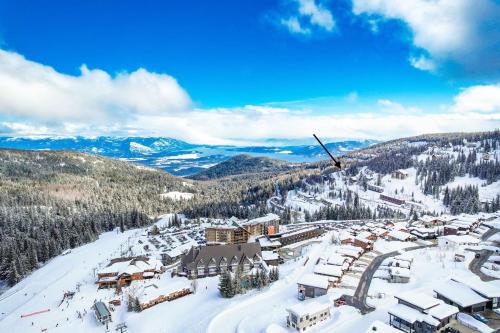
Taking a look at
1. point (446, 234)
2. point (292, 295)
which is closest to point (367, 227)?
point (446, 234)

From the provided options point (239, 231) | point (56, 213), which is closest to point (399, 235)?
point (239, 231)

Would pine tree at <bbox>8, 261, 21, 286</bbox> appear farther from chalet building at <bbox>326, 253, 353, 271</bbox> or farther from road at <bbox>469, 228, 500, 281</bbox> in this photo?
road at <bbox>469, 228, 500, 281</bbox>

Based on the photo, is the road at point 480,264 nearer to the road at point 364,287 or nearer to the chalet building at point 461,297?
the chalet building at point 461,297

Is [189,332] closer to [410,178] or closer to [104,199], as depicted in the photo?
[104,199]

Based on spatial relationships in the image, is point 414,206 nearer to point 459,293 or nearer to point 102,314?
point 459,293

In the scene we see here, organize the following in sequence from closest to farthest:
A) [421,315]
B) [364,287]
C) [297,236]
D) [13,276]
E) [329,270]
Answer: [421,315], [364,287], [329,270], [13,276], [297,236]

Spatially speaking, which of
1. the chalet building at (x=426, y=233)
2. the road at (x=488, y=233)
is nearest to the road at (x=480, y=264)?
the road at (x=488, y=233)

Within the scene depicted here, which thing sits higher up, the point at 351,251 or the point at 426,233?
the point at 351,251
